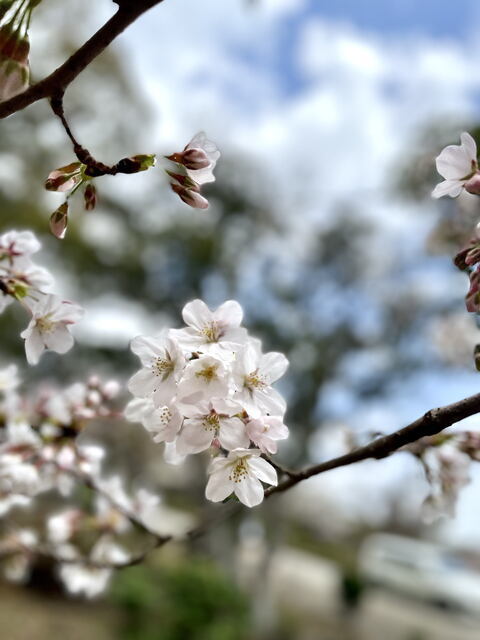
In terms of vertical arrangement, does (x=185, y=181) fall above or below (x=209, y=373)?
above

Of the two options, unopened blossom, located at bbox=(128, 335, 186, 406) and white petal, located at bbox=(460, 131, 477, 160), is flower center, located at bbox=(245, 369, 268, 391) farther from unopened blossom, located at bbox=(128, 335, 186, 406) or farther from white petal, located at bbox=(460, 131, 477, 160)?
white petal, located at bbox=(460, 131, 477, 160)

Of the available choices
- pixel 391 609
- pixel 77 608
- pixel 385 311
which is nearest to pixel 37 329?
pixel 77 608

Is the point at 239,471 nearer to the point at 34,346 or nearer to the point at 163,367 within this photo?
the point at 163,367

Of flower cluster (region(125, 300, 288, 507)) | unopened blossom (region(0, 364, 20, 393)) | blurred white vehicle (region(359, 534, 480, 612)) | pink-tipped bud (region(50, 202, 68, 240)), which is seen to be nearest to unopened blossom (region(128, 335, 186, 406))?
flower cluster (region(125, 300, 288, 507))

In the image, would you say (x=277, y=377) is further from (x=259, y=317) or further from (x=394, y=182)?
(x=259, y=317)

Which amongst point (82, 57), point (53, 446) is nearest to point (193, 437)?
point (82, 57)

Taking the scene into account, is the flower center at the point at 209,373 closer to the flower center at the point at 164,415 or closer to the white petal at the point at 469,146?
the flower center at the point at 164,415
